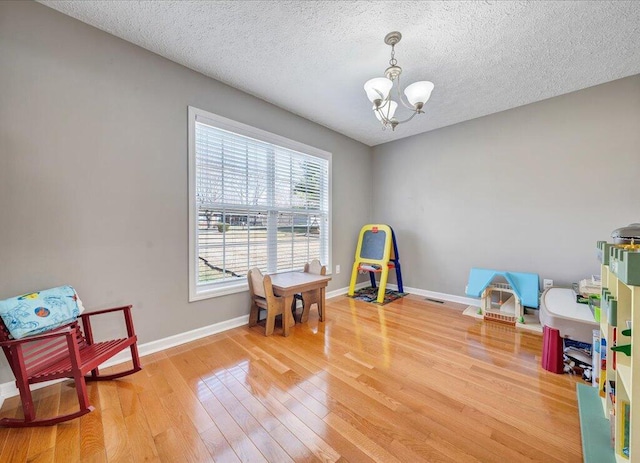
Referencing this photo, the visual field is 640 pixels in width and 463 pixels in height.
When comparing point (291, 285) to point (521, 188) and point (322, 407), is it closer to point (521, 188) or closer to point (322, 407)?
point (322, 407)

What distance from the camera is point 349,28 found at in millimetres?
1855

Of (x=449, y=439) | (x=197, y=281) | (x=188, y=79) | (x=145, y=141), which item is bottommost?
(x=449, y=439)

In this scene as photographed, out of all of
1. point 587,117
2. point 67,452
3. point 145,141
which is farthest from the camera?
point 587,117

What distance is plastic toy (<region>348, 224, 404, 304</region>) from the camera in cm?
377

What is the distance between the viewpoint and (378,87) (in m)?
1.88

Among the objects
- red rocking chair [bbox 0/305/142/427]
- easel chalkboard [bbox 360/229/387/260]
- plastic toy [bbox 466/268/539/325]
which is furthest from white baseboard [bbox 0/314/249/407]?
plastic toy [bbox 466/268/539/325]

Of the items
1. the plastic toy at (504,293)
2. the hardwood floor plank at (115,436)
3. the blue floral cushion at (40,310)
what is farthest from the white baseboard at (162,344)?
the plastic toy at (504,293)

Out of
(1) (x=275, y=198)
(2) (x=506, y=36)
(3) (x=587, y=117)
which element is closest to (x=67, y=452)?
(1) (x=275, y=198)

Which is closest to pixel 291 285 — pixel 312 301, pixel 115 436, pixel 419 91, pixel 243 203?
pixel 312 301

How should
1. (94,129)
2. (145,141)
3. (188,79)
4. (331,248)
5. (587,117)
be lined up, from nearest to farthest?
1. (94,129)
2. (145,141)
3. (188,79)
4. (587,117)
5. (331,248)

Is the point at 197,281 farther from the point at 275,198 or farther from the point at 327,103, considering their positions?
the point at 327,103

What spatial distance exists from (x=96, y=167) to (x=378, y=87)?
2232mm

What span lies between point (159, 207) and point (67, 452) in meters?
1.63

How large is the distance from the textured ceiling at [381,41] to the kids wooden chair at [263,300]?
79.6 inches
